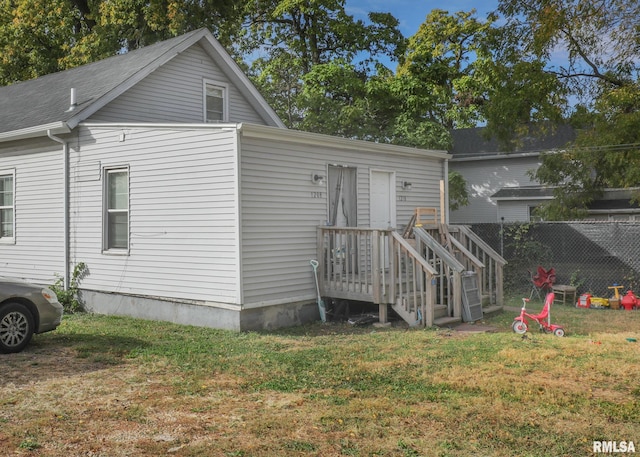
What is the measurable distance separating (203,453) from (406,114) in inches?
853

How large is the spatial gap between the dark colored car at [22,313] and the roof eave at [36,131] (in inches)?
160

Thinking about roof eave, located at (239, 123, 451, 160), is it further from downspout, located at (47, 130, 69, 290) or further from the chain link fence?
downspout, located at (47, 130, 69, 290)

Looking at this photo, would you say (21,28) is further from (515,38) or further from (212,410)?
(212,410)

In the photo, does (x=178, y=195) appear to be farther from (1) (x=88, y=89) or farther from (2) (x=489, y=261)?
(2) (x=489, y=261)

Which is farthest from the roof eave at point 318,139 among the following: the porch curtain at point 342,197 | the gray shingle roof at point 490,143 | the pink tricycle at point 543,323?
the gray shingle roof at point 490,143

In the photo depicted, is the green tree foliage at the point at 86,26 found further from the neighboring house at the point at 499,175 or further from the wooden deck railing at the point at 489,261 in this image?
the wooden deck railing at the point at 489,261

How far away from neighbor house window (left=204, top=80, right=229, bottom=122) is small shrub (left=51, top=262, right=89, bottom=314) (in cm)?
510

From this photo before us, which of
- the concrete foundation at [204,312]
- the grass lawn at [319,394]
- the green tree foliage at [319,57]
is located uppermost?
the green tree foliage at [319,57]

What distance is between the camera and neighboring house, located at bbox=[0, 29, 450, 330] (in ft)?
30.5

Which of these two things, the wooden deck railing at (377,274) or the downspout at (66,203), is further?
the downspout at (66,203)

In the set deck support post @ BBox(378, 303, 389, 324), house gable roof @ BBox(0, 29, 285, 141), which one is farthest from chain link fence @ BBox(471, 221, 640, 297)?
house gable roof @ BBox(0, 29, 285, 141)

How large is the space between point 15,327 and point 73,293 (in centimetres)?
390

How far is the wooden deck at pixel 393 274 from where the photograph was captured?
379 inches

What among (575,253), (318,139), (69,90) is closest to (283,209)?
(318,139)
